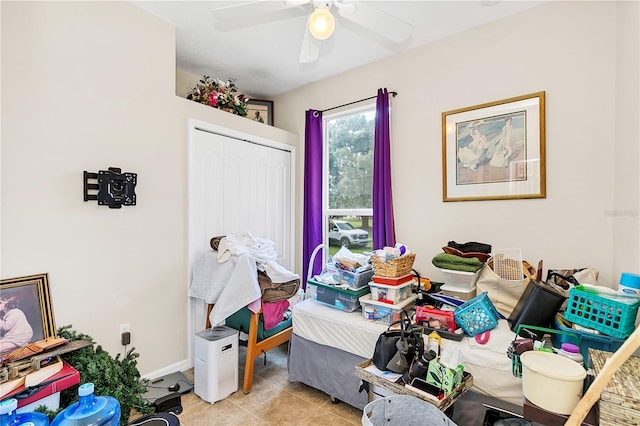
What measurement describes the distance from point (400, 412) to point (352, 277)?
93 centimetres

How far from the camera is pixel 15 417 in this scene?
1131mm

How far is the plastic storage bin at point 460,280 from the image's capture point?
211 cm

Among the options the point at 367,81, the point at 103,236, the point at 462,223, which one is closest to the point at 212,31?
the point at 367,81

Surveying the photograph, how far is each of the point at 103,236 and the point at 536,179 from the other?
3088mm

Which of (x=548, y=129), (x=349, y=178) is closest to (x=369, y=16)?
(x=548, y=129)

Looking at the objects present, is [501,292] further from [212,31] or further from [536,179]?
[212,31]

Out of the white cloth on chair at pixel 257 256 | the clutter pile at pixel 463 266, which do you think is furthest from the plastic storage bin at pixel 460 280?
the white cloth on chair at pixel 257 256

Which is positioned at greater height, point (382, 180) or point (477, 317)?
point (382, 180)

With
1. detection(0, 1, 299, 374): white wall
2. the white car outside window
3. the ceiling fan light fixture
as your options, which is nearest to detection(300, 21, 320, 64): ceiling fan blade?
the ceiling fan light fixture

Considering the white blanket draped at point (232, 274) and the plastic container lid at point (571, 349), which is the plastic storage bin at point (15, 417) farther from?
the plastic container lid at point (571, 349)

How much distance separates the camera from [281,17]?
91.4 inches

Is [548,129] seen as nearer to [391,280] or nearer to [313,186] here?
[391,280]

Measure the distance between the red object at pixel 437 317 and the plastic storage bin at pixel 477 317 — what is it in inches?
1.7

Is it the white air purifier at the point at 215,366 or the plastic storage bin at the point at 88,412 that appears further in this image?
the white air purifier at the point at 215,366
